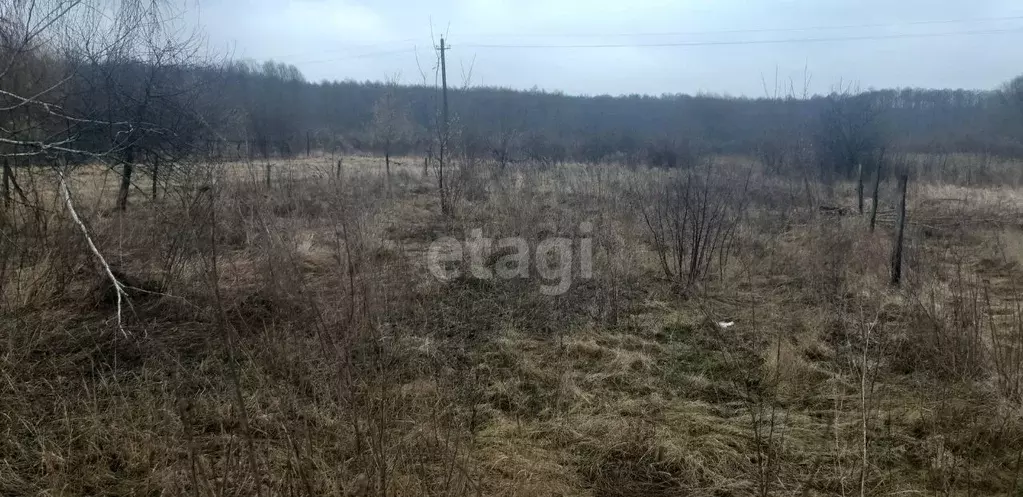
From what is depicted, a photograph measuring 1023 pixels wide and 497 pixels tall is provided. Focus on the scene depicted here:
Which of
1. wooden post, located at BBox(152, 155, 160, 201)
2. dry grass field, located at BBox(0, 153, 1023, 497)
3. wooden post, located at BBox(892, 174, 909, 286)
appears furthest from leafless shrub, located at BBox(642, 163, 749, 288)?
wooden post, located at BBox(152, 155, 160, 201)

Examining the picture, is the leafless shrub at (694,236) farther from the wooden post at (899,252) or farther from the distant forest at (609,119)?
the distant forest at (609,119)

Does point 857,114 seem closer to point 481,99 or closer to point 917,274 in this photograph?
point 917,274

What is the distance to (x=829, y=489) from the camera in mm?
2500

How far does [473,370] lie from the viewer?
11.7 feet

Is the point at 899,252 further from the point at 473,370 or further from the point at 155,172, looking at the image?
the point at 155,172

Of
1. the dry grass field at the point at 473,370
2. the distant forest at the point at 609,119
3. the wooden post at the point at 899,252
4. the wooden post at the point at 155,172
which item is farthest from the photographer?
the distant forest at the point at 609,119

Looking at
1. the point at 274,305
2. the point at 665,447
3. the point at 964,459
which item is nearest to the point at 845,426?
the point at 964,459

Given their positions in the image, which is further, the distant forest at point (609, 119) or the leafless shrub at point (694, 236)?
the distant forest at point (609, 119)

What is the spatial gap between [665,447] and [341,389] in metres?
1.67

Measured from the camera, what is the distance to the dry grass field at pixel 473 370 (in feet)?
7.57

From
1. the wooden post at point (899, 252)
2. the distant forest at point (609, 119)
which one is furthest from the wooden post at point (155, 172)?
the wooden post at point (899, 252)

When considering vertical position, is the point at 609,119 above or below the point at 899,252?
above

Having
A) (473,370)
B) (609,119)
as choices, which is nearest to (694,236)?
(473,370)

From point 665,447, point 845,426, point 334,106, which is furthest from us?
point 334,106
